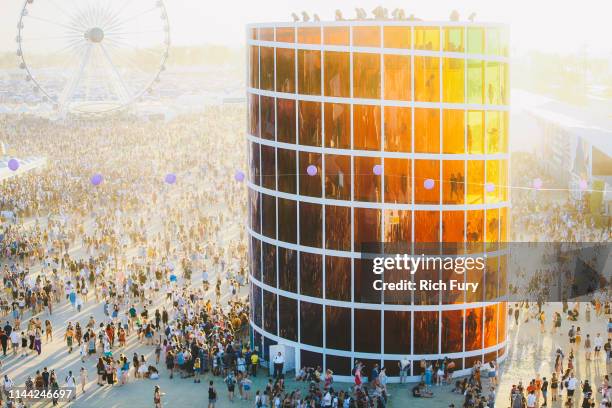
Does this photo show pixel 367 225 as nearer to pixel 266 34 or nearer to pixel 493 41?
pixel 493 41

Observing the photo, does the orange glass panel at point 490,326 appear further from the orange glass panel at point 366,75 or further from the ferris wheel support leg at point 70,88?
the ferris wheel support leg at point 70,88

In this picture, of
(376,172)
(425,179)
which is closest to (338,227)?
(376,172)

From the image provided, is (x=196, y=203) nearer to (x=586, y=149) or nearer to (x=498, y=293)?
(x=586, y=149)

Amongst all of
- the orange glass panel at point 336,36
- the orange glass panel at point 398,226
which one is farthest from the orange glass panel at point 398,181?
the orange glass panel at point 336,36

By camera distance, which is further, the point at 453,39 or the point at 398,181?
the point at 398,181

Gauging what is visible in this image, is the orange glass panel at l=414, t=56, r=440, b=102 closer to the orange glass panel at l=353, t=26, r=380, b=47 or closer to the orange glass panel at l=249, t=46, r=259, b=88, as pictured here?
the orange glass panel at l=353, t=26, r=380, b=47

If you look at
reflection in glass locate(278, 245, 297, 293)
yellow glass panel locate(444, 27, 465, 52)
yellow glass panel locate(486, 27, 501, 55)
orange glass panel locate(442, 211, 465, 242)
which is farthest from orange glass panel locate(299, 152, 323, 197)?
yellow glass panel locate(486, 27, 501, 55)

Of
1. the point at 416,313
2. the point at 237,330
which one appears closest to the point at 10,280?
the point at 237,330
